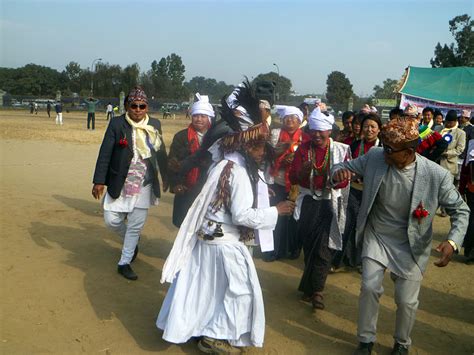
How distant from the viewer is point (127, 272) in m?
5.30

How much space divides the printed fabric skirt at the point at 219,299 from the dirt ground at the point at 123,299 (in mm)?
380

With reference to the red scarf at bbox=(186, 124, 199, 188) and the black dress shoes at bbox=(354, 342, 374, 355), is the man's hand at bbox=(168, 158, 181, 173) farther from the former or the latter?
the black dress shoes at bbox=(354, 342, 374, 355)

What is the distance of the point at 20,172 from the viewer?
1137 centimetres

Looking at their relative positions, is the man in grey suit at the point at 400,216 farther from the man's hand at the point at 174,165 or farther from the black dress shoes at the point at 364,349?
the man's hand at the point at 174,165

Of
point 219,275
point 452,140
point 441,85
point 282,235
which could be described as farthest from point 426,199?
point 441,85

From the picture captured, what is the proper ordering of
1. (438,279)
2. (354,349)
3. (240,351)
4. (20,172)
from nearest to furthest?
(240,351), (354,349), (438,279), (20,172)

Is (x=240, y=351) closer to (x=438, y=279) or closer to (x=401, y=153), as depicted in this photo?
(x=401, y=153)

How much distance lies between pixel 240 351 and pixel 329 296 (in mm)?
1779

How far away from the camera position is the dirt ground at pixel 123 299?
3934mm

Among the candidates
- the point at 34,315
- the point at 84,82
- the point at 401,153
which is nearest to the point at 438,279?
the point at 401,153

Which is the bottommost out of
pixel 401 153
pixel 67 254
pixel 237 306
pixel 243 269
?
pixel 67 254

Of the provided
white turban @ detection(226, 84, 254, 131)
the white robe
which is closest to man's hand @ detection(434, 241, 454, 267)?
the white robe

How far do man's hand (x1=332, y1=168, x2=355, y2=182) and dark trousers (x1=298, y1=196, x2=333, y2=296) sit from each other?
3.52 feet

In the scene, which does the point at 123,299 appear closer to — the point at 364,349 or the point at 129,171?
the point at 129,171
